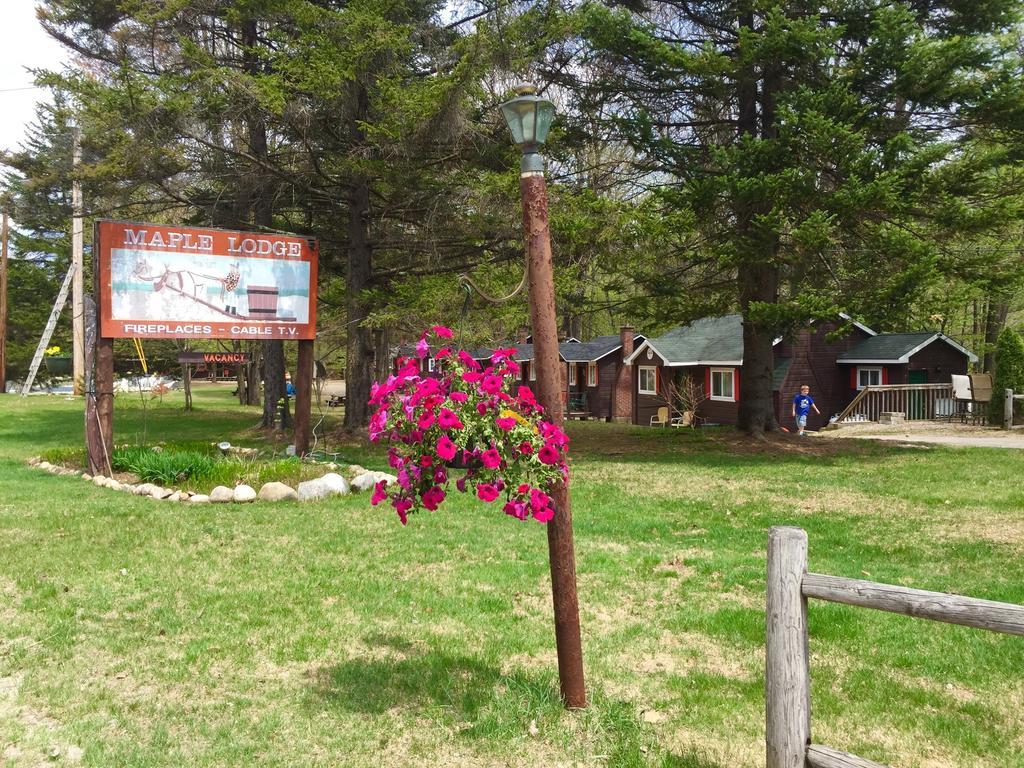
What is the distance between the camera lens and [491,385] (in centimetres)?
355

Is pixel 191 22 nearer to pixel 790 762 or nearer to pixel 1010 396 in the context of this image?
pixel 790 762

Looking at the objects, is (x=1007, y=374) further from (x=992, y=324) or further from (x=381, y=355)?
(x=381, y=355)

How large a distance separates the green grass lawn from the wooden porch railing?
47.6 feet

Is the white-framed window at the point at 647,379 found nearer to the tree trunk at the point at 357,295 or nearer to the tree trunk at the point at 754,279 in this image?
the tree trunk at the point at 754,279

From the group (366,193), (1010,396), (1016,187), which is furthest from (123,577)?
(1010,396)

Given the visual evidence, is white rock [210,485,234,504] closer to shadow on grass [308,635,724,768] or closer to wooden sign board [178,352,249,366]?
shadow on grass [308,635,724,768]

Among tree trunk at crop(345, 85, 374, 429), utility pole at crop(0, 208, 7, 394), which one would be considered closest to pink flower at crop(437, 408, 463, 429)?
tree trunk at crop(345, 85, 374, 429)

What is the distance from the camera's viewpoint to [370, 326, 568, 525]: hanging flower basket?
11.3 feet

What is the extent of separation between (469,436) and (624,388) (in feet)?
95.9

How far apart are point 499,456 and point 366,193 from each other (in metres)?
14.5

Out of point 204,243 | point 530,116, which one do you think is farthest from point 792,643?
point 204,243

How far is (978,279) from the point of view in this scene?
14578 mm

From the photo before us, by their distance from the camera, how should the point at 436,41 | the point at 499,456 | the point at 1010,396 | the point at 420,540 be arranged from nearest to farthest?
the point at 499,456
the point at 420,540
the point at 436,41
the point at 1010,396

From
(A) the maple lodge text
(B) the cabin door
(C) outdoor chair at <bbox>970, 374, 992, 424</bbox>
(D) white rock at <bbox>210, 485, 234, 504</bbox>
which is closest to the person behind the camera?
(D) white rock at <bbox>210, 485, 234, 504</bbox>
